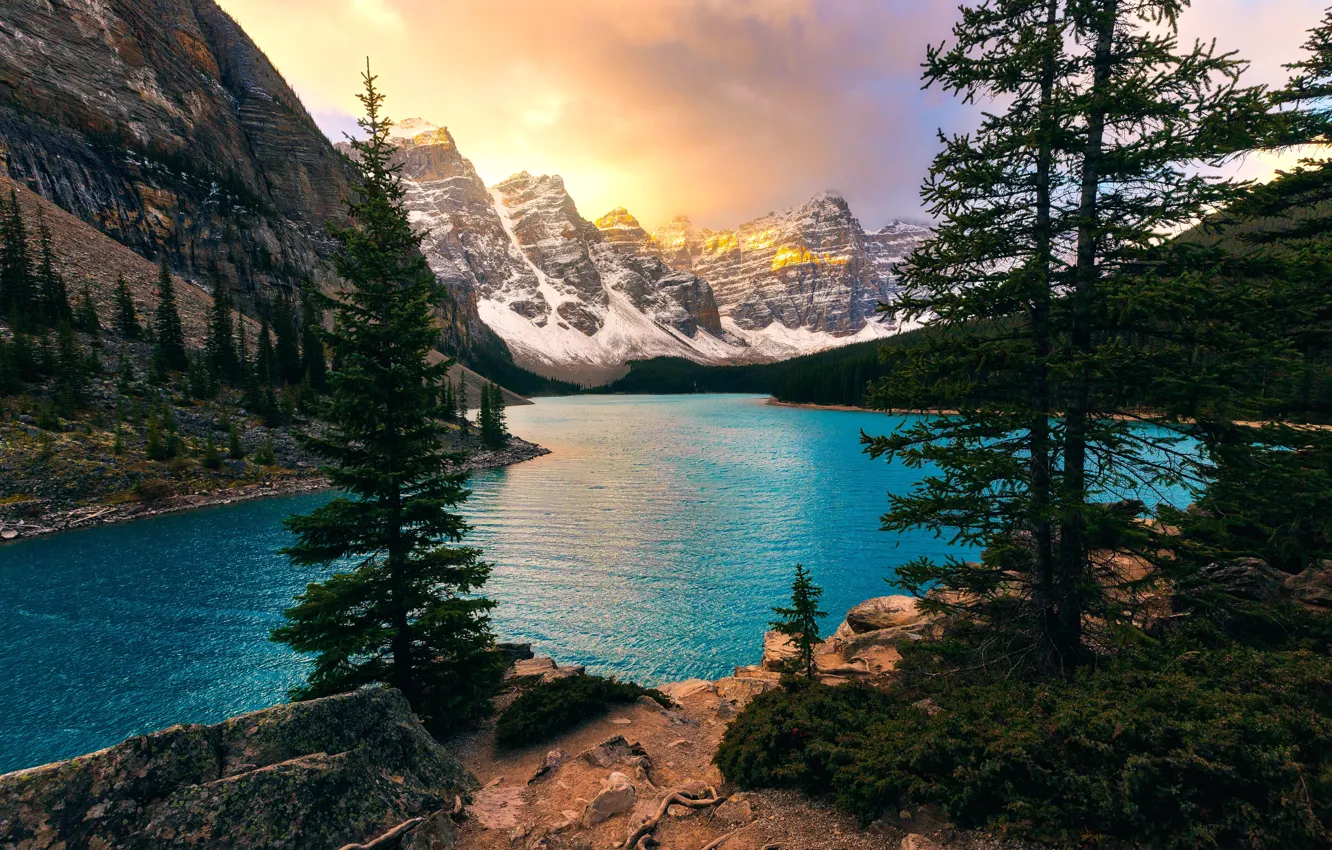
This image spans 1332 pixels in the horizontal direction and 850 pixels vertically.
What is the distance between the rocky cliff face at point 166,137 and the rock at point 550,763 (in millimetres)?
126521

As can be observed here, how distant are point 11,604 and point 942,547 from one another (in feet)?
167

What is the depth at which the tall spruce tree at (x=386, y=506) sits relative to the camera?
36.6 ft

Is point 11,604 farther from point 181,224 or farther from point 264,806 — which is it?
point 181,224

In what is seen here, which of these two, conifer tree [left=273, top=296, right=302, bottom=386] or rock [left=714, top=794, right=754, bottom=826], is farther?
conifer tree [left=273, top=296, right=302, bottom=386]

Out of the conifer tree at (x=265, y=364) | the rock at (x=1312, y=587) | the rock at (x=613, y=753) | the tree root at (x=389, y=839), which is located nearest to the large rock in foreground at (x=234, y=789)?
the tree root at (x=389, y=839)

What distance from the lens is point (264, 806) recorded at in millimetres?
5711

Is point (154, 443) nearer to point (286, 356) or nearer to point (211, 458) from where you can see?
point (211, 458)

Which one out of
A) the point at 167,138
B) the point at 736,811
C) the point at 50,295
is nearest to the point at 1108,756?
the point at 736,811

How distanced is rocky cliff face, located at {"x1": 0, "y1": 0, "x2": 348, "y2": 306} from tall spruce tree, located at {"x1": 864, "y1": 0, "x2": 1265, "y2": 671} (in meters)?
130

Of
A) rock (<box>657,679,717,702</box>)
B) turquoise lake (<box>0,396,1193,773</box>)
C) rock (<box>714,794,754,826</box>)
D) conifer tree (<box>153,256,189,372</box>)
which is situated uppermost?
conifer tree (<box>153,256,189,372</box>)

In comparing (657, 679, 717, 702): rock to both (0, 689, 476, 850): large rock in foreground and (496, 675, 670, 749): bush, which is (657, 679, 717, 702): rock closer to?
(496, 675, 670, 749): bush

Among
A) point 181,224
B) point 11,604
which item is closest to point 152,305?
point 181,224

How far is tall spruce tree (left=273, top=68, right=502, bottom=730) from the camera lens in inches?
440

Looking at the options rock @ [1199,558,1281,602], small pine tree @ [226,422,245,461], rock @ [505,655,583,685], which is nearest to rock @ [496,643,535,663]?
rock @ [505,655,583,685]
